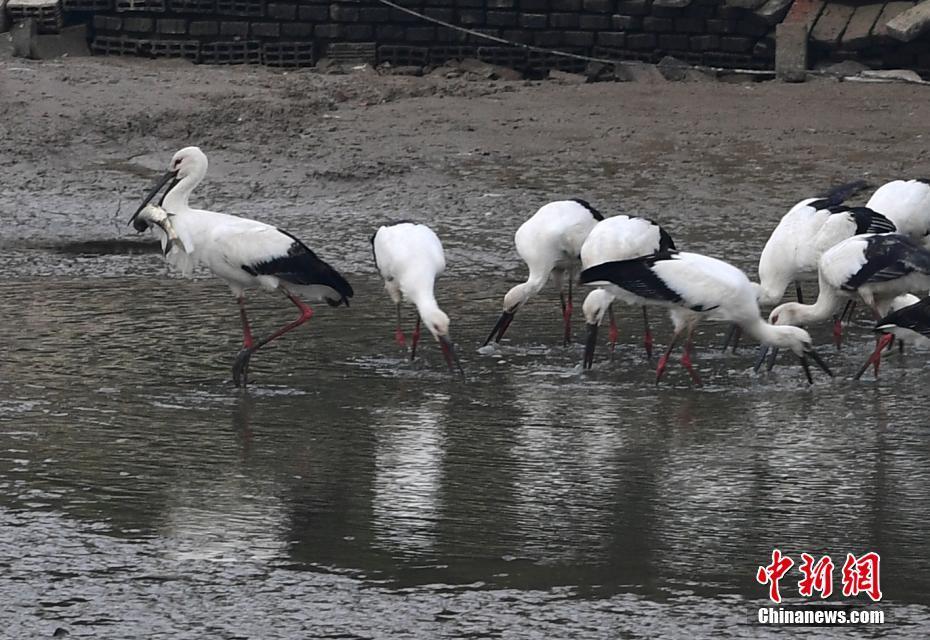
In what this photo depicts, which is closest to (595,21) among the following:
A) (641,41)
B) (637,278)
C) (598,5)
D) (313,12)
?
(598,5)

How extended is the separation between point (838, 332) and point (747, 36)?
25.1 feet

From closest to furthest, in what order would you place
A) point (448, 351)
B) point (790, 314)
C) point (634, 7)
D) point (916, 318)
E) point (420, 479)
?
point (420, 479)
point (916, 318)
point (448, 351)
point (790, 314)
point (634, 7)

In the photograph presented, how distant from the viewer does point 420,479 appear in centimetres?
709

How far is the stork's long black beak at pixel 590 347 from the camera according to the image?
9.35m

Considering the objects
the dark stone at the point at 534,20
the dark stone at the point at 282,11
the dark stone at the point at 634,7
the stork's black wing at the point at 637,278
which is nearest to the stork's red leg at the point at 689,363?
the stork's black wing at the point at 637,278

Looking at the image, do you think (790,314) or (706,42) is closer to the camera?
(790,314)

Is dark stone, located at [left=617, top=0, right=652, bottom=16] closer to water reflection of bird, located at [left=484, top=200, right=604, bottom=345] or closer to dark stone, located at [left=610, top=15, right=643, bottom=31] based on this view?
dark stone, located at [left=610, top=15, right=643, bottom=31]

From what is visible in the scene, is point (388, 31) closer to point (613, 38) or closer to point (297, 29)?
point (297, 29)

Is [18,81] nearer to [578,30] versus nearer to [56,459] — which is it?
[578,30]

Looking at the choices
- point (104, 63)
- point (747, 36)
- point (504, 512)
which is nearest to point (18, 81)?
point (104, 63)

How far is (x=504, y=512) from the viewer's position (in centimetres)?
664

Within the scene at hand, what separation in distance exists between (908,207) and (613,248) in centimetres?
232

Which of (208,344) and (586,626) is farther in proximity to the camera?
(208,344)

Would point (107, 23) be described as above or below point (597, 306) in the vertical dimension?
above
